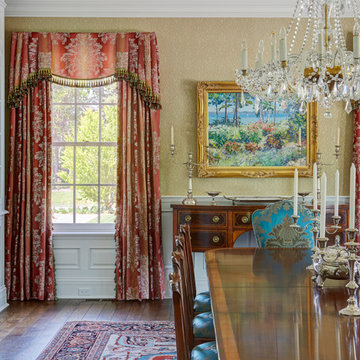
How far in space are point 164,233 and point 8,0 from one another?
2.75 meters

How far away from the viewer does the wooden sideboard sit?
4656 mm

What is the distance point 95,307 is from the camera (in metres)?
4.75

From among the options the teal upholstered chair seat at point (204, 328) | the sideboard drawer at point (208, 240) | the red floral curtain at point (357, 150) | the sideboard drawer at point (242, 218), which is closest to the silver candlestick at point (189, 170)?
the sideboard drawer at point (208, 240)

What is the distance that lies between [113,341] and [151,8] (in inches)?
124

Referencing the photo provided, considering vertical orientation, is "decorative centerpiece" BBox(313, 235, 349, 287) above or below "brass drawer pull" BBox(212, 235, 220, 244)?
above

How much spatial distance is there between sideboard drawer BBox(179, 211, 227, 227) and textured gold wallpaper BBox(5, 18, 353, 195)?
0.47 meters

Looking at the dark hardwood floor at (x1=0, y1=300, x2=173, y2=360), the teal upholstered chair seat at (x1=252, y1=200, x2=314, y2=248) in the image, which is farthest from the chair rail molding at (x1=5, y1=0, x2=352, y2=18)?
the dark hardwood floor at (x1=0, y1=300, x2=173, y2=360)

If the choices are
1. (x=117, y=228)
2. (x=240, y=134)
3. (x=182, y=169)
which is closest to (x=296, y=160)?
(x=240, y=134)

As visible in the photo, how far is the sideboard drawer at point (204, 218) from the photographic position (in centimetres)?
466

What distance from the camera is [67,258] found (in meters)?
5.12

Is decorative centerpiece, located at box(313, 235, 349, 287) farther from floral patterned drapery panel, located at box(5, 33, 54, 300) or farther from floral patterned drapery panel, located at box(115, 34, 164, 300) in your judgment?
floral patterned drapery panel, located at box(5, 33, 54, 300)

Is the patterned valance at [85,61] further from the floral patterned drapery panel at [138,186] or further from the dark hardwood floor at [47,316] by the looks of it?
the dark hardwood floor at [47,316]

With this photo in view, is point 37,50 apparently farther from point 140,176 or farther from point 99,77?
point 140,176

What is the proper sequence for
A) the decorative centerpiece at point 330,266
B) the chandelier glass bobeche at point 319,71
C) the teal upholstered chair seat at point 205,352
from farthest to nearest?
the chandelier glass bobeche at point 319,71 → the decorative centerpiece at point 330,266 → the teal upholstered chair seat at point 205,352
